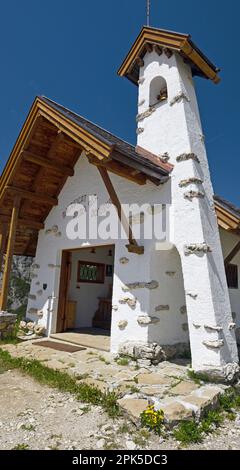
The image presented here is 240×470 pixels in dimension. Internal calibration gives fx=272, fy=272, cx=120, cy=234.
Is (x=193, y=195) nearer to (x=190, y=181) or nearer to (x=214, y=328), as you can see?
(x=190, y=181)

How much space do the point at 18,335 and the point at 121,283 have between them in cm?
360

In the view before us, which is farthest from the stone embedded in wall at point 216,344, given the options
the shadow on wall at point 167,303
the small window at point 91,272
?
the small window at point 91,272

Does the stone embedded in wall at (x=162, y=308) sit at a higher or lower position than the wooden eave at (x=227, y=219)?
lower

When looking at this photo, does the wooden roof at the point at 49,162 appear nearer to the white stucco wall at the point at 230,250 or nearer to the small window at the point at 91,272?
the small window at the point at 91,272

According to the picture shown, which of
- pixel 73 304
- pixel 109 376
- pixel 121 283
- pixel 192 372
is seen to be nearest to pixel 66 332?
pixel 73 304

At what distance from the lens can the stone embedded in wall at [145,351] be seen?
5.37m

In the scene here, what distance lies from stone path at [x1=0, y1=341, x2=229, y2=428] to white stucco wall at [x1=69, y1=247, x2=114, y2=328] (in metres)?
3.53

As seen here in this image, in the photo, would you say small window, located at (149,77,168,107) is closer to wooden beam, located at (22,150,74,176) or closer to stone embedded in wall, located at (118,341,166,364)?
wooden beam, located at (22,150,74,176)

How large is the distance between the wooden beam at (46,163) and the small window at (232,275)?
5.54 meters

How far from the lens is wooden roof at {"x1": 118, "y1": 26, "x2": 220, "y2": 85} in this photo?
673 cm

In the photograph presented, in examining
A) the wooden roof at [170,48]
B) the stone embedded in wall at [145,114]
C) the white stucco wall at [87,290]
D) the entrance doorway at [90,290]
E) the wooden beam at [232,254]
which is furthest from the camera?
the white stucco wall at [87,290]

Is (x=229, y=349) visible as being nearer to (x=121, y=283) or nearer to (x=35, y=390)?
(x=121, y=283)

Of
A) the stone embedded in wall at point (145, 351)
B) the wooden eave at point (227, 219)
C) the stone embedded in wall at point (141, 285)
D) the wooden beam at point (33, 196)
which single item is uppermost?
the wooden beam at point (33, 196)

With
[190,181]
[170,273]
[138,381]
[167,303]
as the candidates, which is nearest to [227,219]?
[190,181]
